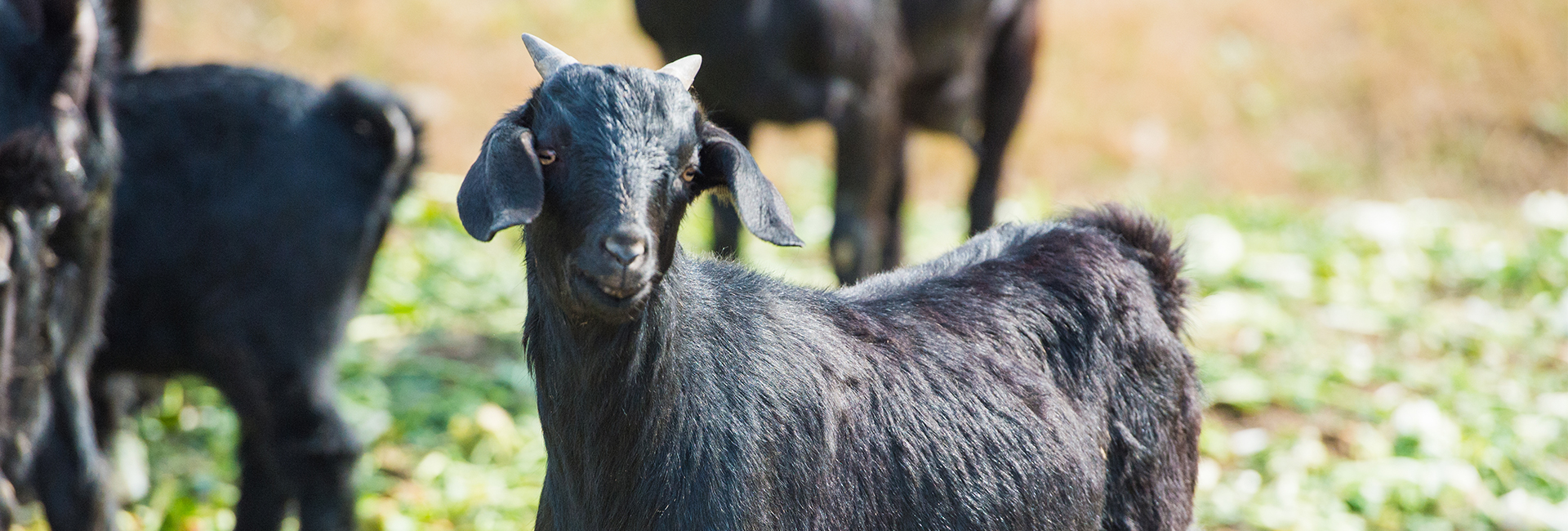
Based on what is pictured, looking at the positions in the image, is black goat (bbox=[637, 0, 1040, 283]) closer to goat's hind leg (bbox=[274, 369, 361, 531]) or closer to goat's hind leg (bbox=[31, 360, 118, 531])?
goat's hind leg (bbox=[274, 369, 361, 531])

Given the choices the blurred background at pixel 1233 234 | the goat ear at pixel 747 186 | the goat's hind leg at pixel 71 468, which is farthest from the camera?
the blurred background at pixel 1233 234

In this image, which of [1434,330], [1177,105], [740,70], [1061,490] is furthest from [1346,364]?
[1177,105]

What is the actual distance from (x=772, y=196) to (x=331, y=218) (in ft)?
8.94

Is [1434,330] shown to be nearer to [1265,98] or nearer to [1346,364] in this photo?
[1346,364]

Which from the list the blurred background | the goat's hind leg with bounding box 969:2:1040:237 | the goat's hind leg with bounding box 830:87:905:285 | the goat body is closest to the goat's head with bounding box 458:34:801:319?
the goat body

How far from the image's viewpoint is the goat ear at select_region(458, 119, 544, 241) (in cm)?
210

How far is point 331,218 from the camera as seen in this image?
452 centimetres

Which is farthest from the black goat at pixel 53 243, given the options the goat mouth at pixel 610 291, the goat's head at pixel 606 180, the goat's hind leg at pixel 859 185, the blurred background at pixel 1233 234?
the goat's hind leg at pixel 859 185

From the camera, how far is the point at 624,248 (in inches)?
82.3

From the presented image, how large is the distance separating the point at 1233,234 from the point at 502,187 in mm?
8134

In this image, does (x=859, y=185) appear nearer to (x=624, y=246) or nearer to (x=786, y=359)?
(x=786, y=359)

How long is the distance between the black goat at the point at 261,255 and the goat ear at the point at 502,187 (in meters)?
2.55

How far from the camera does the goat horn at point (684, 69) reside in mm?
2461

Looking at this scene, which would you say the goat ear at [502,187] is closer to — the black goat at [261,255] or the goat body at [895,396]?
the goat body at [895,396]
